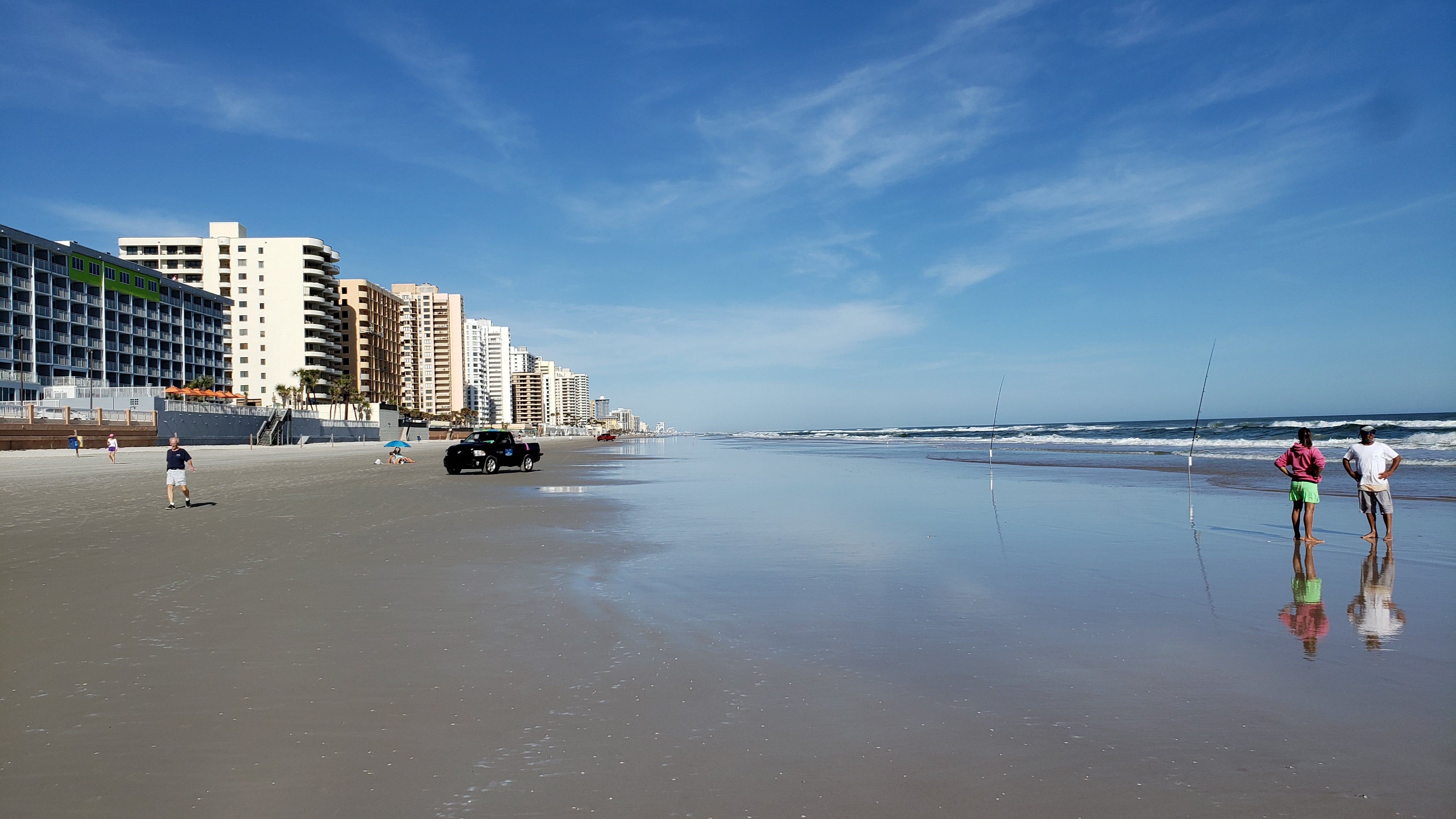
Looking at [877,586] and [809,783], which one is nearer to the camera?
[809,783]

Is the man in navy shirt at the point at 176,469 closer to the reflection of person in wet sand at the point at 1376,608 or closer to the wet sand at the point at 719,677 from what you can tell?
the wet sand at the point at 719,677

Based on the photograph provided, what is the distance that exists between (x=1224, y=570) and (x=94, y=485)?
3152cm

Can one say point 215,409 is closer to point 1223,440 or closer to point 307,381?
point 307,381

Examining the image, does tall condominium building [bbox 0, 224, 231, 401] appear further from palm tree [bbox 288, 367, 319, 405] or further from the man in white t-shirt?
the man in white t-shirt

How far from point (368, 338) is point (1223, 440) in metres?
133

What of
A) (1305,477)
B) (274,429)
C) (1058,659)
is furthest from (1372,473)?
(274,429)

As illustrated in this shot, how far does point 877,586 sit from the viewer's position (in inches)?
347

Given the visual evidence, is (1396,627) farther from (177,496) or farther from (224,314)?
(224,314)

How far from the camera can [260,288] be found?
125 meters

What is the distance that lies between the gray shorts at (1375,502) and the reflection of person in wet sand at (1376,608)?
1737mm

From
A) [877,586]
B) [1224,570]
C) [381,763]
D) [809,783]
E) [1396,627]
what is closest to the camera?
[809,783]

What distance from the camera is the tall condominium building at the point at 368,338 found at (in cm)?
14325

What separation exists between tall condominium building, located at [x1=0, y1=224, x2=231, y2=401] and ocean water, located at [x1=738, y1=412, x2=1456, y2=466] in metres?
85.7

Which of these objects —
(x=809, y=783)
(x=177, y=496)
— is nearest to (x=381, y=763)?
(x=809, y=783)
